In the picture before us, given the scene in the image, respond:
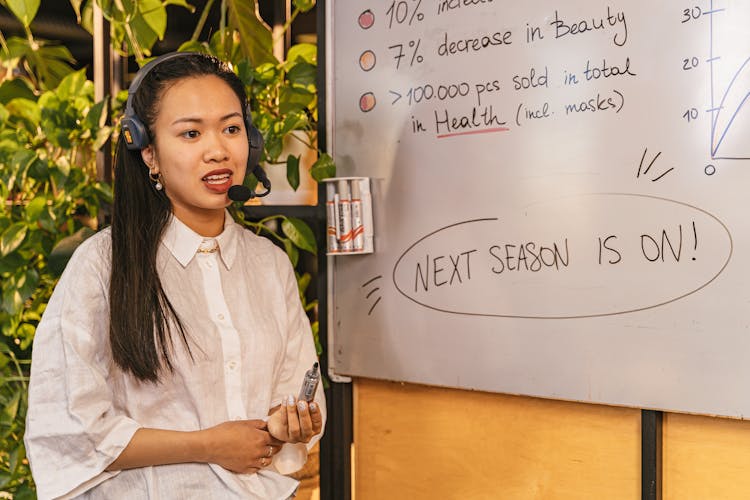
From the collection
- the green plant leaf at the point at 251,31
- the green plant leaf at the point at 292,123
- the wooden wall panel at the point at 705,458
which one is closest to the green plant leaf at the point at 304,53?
the green plant leaf at the point at 251,31

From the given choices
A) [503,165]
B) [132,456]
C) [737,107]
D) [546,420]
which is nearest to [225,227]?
[132,456]

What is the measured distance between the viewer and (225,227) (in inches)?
60.4

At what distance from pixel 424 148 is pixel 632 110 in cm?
46

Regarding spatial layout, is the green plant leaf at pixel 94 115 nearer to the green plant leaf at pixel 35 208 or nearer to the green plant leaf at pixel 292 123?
the green plant leaf at pixel 35 208

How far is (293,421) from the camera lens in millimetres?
1373

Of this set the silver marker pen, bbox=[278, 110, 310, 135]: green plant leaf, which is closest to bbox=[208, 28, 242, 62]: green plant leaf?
bbox=[278, 110, 310, 135]: green plant leaf

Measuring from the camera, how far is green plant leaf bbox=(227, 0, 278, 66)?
6.47 feet

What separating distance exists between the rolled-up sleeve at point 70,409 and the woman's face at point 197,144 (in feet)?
0.85

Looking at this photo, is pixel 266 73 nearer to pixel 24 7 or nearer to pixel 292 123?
pixel 292 123

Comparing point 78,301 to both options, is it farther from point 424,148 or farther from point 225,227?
point 424,148

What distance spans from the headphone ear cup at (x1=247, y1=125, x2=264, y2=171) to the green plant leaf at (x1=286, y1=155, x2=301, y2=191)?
0.37m

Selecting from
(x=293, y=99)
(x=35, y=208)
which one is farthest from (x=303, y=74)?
(x=35, y=208)

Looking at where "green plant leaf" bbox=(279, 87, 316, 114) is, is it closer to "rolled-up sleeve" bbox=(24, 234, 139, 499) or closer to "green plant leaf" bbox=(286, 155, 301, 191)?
"green plant leaf" bbox=(286, 155, 301, 191)

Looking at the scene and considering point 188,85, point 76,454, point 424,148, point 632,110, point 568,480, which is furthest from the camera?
point 424,148
